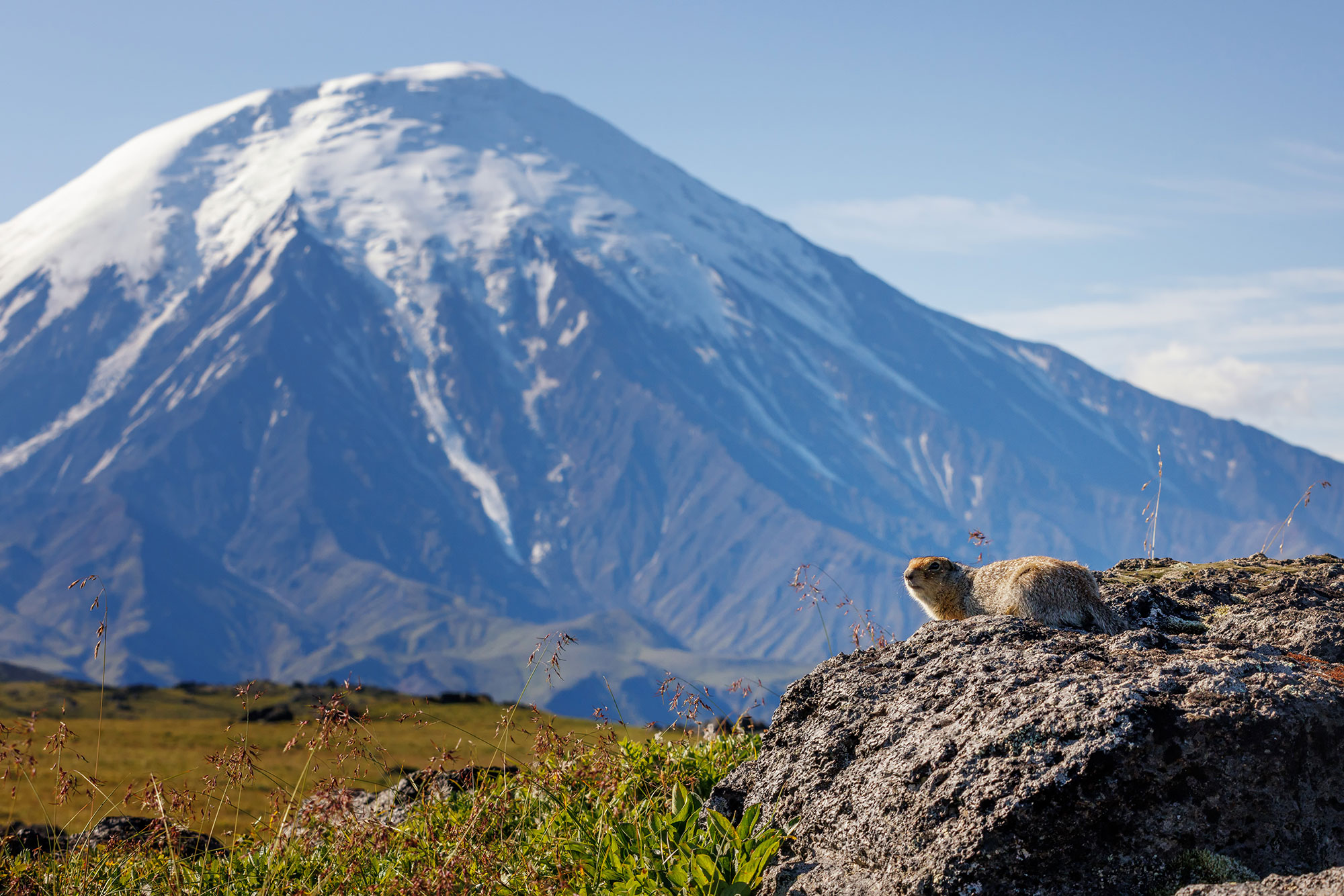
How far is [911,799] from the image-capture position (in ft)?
19.4

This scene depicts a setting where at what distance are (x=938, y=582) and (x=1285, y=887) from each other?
4954 mm

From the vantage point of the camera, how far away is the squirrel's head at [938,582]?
9625 millimetres

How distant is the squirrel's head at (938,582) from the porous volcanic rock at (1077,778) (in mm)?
2836

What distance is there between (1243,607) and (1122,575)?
1.81m

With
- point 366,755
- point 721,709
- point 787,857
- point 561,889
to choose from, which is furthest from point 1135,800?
point 366,755

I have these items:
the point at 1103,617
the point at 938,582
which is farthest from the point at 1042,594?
the point at 938,582

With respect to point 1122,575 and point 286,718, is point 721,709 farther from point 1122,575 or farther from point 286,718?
point 286,718

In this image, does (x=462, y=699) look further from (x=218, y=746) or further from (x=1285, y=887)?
(x=1285, y=887)

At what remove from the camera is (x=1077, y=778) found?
5480mm

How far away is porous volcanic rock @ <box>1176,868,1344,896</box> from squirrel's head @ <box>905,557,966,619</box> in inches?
179

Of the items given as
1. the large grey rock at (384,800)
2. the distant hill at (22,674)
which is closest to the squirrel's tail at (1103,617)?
the large grey rock at (384,800)

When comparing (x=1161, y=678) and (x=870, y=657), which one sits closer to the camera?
(x=1161, y=678)

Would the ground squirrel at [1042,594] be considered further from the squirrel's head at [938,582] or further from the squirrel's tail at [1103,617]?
the squirrel's head at [938,582]

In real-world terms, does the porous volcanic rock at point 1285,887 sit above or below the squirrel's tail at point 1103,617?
below
